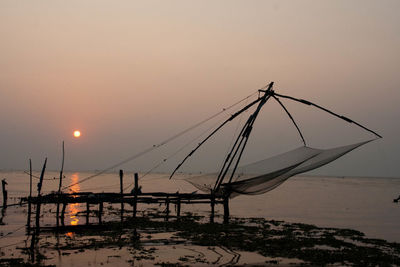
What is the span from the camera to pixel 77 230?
61.9ft

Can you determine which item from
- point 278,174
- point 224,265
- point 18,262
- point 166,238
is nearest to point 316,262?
point 224,265

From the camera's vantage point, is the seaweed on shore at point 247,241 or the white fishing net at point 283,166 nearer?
the seaweed on shore at point 247,241

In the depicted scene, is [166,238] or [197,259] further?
[166,238]

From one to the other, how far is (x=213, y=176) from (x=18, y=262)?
1117cm

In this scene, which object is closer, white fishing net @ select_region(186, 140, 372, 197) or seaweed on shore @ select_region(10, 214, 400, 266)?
seaweed on shore @ select_region(10, 214, 400, 266)

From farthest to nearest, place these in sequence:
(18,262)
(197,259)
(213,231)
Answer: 1. (213,231)
2. (197,259)
3. (18,262)

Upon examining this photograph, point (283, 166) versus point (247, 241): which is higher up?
point (283, 166)

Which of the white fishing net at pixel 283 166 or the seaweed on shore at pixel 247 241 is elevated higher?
the white fishing net at pixel 283 166

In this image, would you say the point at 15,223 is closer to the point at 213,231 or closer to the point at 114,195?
the point at 114,195

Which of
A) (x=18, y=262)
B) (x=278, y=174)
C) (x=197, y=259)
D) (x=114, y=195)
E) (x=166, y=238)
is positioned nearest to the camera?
(x=18, y=262)

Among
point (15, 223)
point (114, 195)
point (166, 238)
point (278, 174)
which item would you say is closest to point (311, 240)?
point (278, 174)

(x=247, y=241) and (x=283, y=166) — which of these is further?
(x=283, y=166)

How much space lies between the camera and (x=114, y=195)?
69.6ft

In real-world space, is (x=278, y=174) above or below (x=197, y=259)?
above
